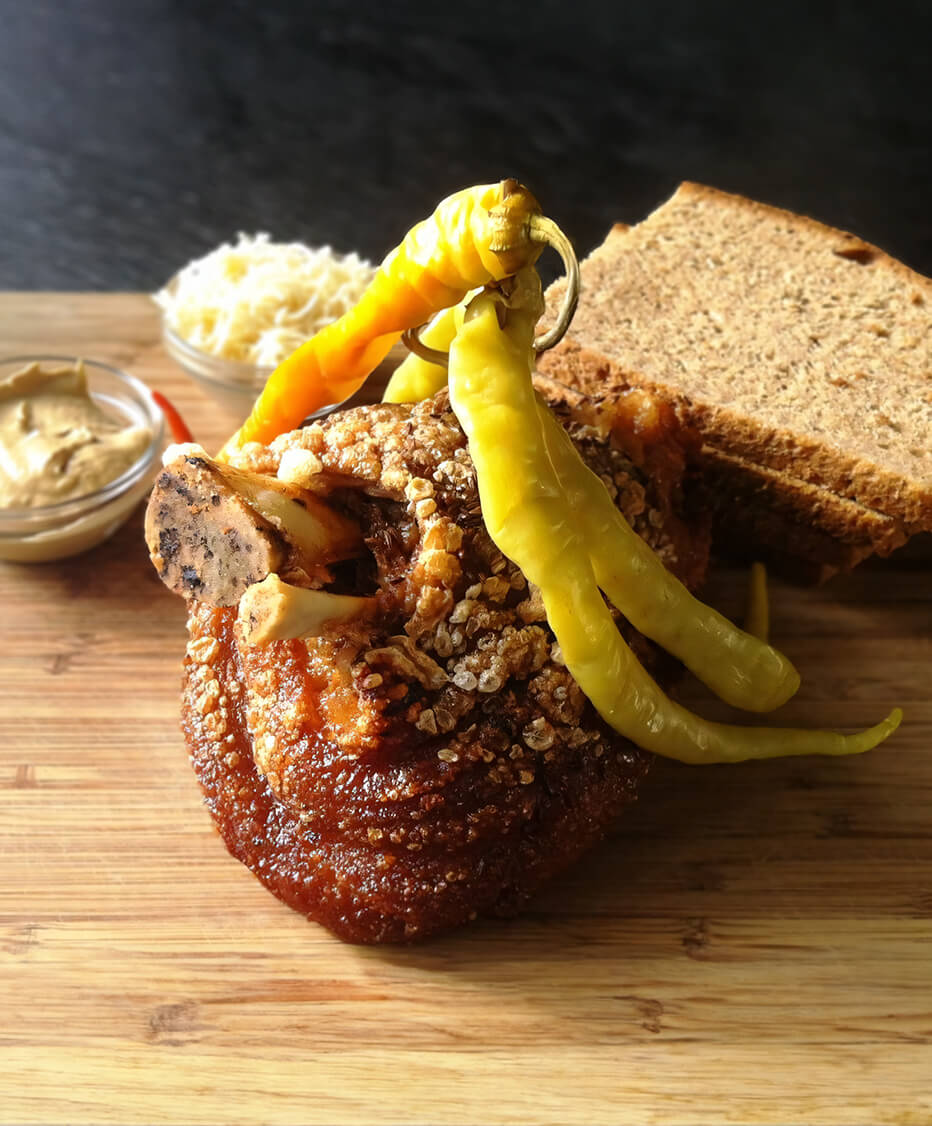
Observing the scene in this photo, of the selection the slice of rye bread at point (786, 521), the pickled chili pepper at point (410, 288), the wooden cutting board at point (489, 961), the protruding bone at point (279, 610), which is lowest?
the wooden cutting board at point (489, 961)

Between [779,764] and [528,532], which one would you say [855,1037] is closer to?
[779,764]

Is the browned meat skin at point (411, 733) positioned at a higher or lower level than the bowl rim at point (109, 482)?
higher

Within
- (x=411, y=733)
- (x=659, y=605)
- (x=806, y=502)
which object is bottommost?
(x=411, y=733)

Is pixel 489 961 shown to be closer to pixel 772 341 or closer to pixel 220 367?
pixel 772 341

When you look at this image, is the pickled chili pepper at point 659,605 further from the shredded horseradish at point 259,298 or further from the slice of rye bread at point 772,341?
the shredded horseradish at point 259,298

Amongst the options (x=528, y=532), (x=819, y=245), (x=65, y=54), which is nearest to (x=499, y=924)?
(x=528, y=532)

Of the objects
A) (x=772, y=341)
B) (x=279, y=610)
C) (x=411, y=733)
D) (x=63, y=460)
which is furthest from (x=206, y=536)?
(x=772, y=341)

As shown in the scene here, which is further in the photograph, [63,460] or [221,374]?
[221,374]

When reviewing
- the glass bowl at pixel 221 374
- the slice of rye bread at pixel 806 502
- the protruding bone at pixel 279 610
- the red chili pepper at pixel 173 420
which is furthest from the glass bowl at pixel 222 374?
the protruding bone at pixel 279 610
